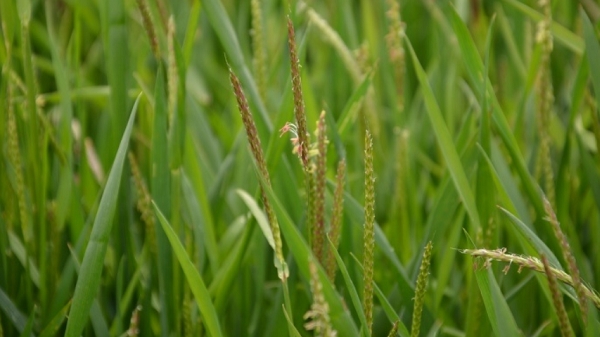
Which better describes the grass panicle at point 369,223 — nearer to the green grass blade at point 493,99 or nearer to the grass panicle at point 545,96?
the green grass blade at point 493,99

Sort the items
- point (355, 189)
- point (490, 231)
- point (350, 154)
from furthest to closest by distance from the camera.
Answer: point (350, 154)
point (355, 189)
point (490, 231)

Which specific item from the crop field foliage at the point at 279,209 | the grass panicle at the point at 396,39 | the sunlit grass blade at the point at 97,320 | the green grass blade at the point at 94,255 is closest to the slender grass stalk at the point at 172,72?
the crop field foliage at the point at 279,209

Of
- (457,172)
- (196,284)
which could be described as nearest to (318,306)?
(196,284)

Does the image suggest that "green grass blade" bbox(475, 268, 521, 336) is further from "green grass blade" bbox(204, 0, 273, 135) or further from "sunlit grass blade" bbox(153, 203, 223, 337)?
"green grass blade" bbox(204, 0, 273, 135)

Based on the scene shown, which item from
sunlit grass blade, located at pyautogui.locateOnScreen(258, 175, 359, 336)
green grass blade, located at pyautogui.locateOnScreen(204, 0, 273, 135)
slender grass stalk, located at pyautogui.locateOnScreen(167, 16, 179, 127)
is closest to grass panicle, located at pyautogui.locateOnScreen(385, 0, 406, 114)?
green grass blade, located at pyautogui.locateOnScreen(204, 0, 273, 135)

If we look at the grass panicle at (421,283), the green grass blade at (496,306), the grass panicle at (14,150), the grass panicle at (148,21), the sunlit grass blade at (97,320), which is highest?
the grass panicle at (148,21)

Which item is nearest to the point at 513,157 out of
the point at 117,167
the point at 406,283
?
the point at 406,283

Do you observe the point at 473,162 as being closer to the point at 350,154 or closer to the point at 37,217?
the point at 350,154

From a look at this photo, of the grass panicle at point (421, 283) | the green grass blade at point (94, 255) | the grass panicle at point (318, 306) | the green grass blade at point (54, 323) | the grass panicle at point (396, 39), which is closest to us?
the grass panicle at point (318, 306)
